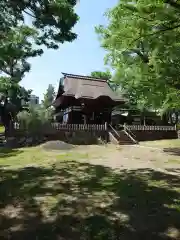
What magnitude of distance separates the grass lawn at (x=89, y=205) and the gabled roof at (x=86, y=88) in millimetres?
20807

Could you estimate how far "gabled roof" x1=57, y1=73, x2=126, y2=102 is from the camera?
3073 centimetres

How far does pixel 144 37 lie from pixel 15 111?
34.9 meters

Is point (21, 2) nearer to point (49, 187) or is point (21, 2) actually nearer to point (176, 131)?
point (49, 187)

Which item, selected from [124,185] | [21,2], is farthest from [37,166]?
[21,2]

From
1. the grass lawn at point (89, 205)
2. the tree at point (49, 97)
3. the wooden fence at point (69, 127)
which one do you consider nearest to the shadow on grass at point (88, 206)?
the grass lawn at point (89, 205)

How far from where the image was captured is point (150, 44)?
10.6 m

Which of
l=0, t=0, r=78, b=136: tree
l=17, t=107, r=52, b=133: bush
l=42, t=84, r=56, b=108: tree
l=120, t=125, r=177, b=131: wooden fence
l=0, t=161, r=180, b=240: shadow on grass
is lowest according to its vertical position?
l=0, t=161, r=180, b=240: shadow on grass

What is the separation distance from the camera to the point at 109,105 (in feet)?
105

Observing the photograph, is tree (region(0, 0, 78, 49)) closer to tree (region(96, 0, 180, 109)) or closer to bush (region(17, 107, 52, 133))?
tree (region(96, 0, 180, 109))

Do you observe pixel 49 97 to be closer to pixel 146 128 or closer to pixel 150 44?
pixel 146 128

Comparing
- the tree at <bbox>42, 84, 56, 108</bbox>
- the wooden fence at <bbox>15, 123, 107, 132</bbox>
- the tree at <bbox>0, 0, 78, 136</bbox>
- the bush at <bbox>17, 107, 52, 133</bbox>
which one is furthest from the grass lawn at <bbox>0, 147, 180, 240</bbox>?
the tree at <bbox>42, 84, 56, 108</bbox>

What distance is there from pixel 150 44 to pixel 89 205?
714 cm

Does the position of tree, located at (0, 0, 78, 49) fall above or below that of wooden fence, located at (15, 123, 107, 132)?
above

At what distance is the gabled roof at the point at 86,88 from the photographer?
101 ft
